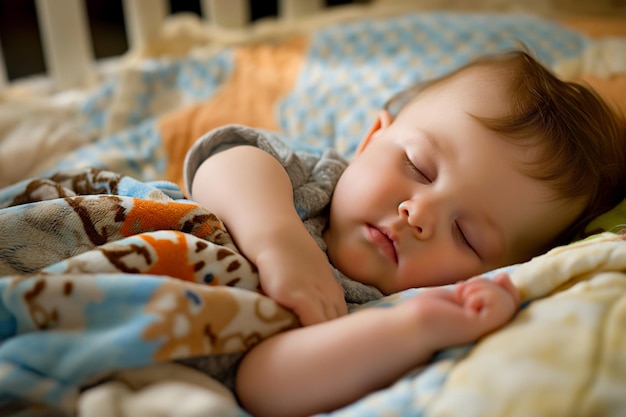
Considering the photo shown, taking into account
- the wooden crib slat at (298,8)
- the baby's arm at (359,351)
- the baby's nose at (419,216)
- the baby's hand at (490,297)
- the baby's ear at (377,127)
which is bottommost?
the baby's arm at (359,351)

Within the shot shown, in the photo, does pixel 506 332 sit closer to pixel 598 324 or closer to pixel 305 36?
pixel 598 324

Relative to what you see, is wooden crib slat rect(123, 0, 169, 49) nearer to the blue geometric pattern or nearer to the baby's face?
the blue geometric pattern

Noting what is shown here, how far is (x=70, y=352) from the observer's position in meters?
0.57

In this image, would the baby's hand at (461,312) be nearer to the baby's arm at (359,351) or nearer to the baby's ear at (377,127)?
the baby's arm at (359,351)

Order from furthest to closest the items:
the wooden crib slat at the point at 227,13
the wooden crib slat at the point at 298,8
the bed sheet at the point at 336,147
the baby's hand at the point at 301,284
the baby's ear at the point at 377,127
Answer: the wooden crib slat at the point at 298,8
the wooden crib slat at the point at 227,13
the baby's ear at the point at 377,127
the baby's hand at the point at 301,284
the bed sheet at the point at 336,147

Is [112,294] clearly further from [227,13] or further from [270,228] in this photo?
[227,13]

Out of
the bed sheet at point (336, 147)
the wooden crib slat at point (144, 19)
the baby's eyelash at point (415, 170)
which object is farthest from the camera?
the wooden crib slat at point (144, 19)

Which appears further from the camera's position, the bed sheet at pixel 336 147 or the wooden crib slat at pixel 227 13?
the wooden crib slat at pixel 227 13

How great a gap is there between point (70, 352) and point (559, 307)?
0.47m

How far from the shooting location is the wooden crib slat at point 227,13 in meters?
1.67

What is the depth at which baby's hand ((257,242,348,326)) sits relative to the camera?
68 centimetres

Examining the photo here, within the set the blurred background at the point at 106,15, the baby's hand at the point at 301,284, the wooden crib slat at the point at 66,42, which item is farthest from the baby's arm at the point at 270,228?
the blurred background at the point at 106,15

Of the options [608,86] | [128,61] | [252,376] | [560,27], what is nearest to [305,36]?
[128,61]

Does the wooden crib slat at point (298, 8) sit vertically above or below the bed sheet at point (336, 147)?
above
